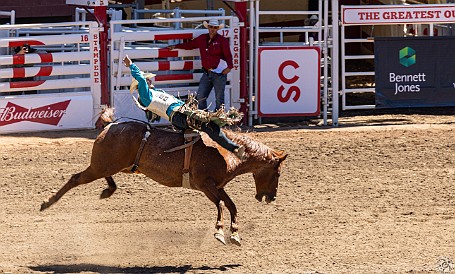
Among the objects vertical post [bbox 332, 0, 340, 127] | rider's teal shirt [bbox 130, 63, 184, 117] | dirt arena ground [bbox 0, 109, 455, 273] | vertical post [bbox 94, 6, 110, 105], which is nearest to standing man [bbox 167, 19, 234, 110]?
vertical post [bbox 94, 6, 110, 105]

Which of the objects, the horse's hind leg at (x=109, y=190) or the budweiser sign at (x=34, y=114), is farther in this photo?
the budweiser sign at (x=34, y=114)

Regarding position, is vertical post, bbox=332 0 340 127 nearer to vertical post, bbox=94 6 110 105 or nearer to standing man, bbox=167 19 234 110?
standing man, bbox=167 19 234 110

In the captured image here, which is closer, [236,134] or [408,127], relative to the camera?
[236,134]

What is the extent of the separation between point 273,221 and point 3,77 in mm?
5187

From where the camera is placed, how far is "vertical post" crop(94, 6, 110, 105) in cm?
1298

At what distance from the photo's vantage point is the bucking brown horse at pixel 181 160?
8.01 metres

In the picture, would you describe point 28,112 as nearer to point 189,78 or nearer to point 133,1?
point 189,78

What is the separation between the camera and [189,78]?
44.3 feet

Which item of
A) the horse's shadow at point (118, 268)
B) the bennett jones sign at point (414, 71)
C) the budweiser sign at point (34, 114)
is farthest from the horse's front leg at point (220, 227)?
the bennett jones sign at point (414, 71)

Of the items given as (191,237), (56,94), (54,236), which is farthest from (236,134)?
(56,94)

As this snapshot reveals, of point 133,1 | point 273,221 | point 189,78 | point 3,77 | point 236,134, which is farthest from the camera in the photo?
point 133,1

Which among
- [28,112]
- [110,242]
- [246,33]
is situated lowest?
[110,242]

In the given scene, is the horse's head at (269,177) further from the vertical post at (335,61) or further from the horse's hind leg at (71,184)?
the vertical post at (335,61)

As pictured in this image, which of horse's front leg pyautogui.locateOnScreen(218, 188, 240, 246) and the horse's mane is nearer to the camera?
horse's front leg pyautogui.locateOnScreen(218, 188, 240, 246)
